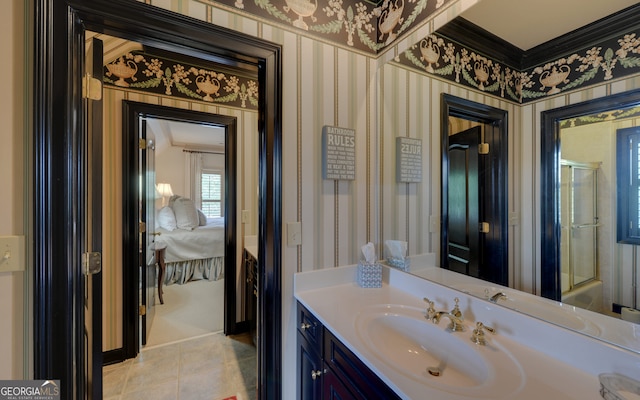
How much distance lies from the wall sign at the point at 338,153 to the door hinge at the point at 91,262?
1133 millimetres

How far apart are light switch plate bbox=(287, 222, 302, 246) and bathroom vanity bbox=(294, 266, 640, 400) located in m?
0.19

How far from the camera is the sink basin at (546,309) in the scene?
0.75 metres

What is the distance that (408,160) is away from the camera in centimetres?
147

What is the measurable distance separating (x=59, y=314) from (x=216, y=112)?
6.38ft

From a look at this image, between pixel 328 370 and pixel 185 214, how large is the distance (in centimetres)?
427

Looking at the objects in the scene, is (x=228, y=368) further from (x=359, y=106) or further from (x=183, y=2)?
(x=183, y=2)

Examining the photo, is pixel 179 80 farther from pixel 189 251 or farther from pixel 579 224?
pixel 579 224

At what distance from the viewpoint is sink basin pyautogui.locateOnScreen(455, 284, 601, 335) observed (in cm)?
75

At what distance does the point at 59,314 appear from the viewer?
3.12 feet

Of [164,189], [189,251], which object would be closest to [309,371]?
[189,251]

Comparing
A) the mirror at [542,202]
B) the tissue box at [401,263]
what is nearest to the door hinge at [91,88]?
the mirror at [542,202]

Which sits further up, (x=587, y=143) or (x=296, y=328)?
(x=587, y=143)

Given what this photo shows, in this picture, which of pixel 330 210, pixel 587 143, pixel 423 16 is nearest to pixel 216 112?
pixel 330 210

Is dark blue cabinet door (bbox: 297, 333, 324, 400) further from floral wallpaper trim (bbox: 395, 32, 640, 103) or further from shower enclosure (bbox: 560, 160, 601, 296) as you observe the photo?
floral wallpaper trim (bbox: 395, 32, 640, 103)
